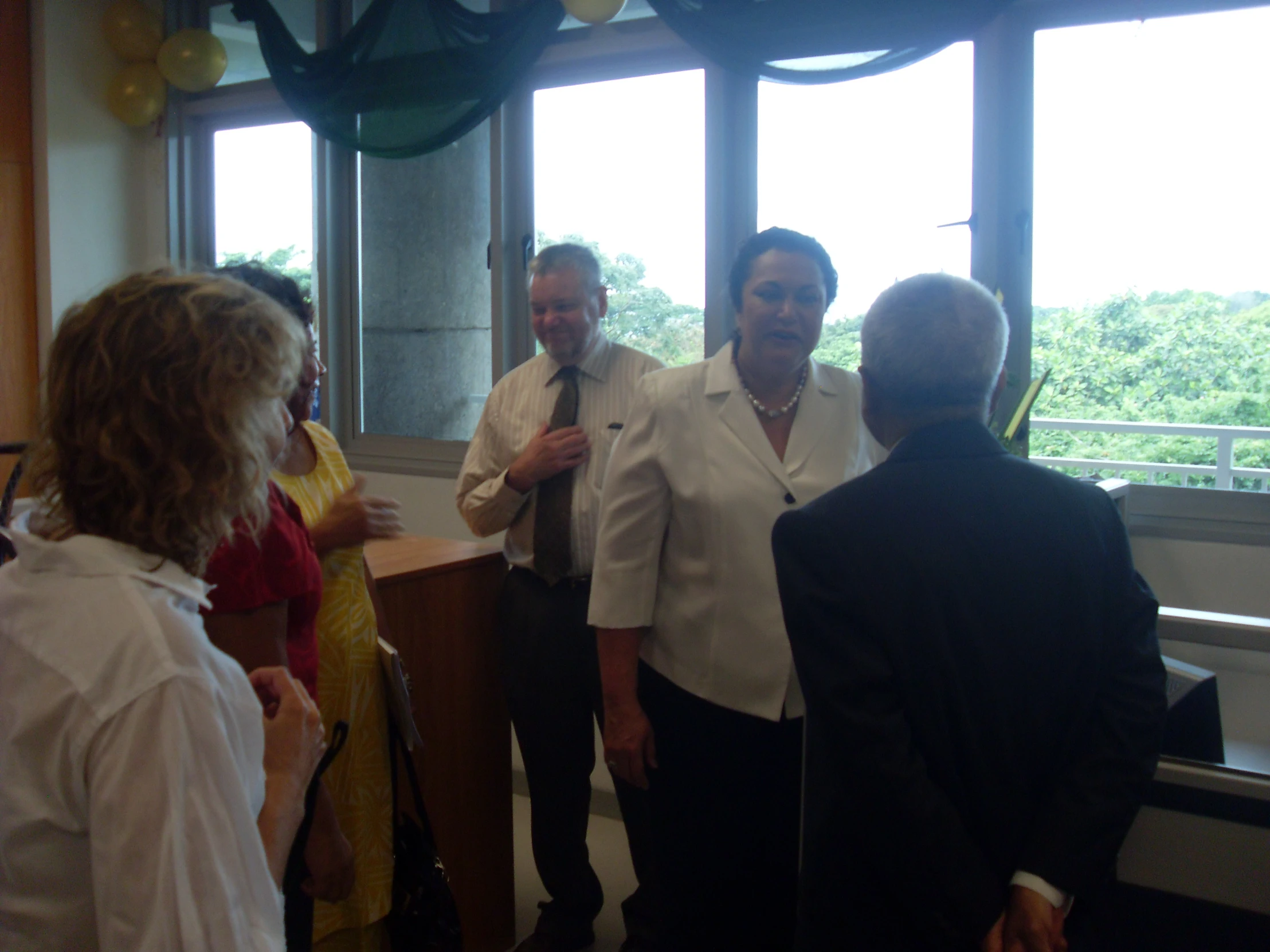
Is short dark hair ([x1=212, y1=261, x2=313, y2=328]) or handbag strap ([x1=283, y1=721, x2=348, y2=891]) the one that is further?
short dark hair ([x1=212, y1=261, x2=313, y2=328])

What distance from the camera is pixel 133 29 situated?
4.18 m

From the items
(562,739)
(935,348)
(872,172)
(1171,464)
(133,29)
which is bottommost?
(562,739)

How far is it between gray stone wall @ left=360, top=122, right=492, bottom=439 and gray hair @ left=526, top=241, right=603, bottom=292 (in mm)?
1454

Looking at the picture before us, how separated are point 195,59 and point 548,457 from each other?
2809mm

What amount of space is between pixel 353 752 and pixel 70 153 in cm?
380

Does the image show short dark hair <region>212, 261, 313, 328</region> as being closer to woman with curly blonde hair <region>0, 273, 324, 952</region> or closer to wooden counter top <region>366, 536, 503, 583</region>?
woman with curly blonde hair <region>0, 273, 324, 952</region>

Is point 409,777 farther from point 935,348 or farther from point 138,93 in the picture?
point 138,93

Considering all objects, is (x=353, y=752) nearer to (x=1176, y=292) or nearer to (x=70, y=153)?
(x=1176, y=292)

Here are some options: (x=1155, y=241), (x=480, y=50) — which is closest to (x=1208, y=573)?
(x=1155, y=241)

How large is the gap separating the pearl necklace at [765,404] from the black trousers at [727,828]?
49cm

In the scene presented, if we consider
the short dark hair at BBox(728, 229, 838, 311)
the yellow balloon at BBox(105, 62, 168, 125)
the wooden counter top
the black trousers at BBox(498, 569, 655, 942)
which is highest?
the yellow balloon at BBox(105, 62, 168, 125)

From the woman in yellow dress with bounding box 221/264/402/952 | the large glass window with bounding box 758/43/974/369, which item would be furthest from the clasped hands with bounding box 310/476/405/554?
the large glass window with bounding box 758/43/974/369

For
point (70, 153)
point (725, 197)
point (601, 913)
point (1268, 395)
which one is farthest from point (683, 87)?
point (70, 153)

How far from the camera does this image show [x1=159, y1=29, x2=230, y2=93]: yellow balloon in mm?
3941
